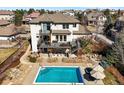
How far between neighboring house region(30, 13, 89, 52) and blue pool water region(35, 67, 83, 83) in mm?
6345

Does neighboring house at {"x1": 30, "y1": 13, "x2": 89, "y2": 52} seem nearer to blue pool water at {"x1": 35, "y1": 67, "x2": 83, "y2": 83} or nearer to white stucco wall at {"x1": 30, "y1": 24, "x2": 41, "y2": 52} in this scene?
white stucco wall at {"x1": 30, "y1": 24, "x2": 41, "y2": 52}

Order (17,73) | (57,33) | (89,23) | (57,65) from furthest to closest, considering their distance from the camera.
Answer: (89,23), (57,33), (57,65), (17,73)

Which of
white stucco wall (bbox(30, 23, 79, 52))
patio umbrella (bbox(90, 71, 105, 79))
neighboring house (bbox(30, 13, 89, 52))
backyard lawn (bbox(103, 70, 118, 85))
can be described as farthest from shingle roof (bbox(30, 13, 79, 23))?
patio umbrella (bbox(90, 71, 105, 79))

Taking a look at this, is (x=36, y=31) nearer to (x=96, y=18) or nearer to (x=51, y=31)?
(x=51, y=31)

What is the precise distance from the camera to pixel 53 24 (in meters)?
23.3

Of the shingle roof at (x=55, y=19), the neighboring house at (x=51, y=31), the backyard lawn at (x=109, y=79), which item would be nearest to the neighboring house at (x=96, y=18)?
the shingle roof at (x=55, y=19)

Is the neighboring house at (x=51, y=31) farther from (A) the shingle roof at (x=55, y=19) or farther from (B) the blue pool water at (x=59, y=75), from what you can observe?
(B) the blue pool water at (x=59, y=75)

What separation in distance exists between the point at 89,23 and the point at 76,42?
30.2 metres

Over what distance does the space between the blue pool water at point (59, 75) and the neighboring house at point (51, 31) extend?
6345mm

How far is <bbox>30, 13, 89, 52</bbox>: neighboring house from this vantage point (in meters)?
22.9

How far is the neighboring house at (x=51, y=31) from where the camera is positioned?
22861 millimetres
